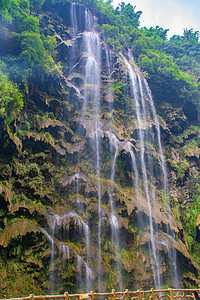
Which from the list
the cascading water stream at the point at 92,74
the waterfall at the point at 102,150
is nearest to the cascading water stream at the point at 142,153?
the waterfall at the point at 102,150

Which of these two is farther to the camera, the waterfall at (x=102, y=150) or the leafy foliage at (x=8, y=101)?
the waterfall at (x=102, y=150)

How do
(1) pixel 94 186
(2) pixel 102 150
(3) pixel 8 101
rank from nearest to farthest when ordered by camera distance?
(3) pixel 8 101, (1) pixel 94 186, (2) pixel 102 150

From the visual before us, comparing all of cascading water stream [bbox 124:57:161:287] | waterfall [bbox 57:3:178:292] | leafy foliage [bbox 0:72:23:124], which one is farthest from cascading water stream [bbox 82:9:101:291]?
leafy foliage [bbox 0:72:23:124]

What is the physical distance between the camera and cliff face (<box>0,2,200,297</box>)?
317 inches

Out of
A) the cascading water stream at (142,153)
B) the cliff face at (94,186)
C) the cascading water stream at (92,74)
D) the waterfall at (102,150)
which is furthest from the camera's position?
the cascading water stream at (92,74)

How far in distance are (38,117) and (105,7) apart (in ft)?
52.1

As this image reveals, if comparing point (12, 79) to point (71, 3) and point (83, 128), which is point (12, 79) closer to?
point (83, 128)

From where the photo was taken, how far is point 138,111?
15203mm

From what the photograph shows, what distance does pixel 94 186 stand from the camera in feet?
35.6

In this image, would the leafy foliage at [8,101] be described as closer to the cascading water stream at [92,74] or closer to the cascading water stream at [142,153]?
the cascading water stream at [92,74]

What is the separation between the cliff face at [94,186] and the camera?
26.4 ft

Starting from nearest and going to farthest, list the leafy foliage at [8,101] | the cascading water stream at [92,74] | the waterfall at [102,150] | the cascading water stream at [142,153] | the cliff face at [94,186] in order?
the cliff face at [94,186] → the leafy foliage at [8,101] → the waterfall at [102,150] → the cascading water stream at [142,153] → the cascading water stream at [92,74]

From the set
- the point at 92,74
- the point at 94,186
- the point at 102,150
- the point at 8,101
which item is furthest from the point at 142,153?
the point at 8,101

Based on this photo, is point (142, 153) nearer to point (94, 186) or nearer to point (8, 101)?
point (94, 186)
